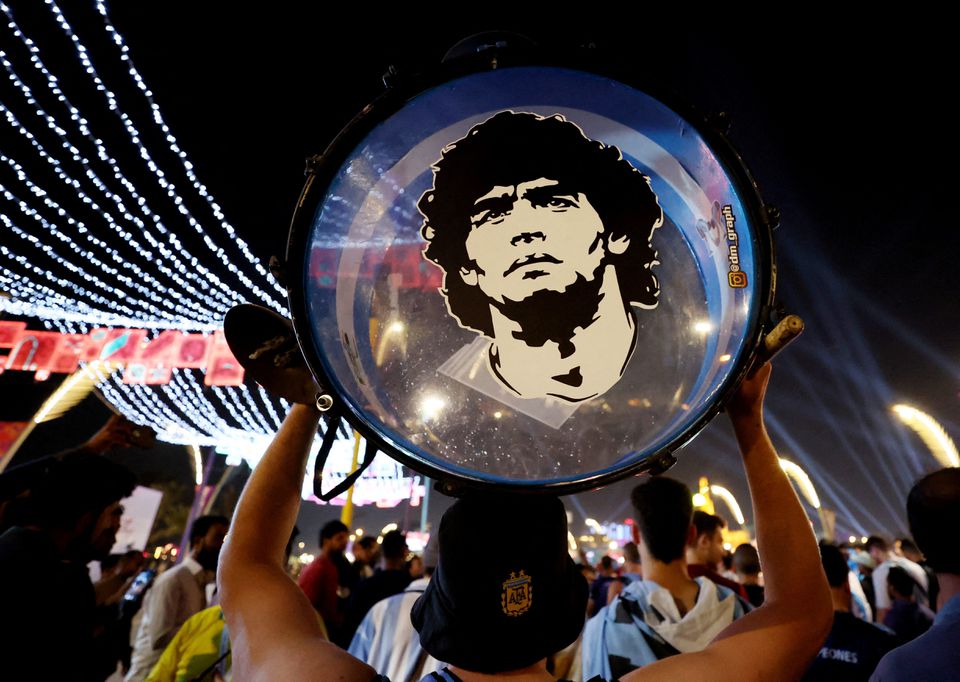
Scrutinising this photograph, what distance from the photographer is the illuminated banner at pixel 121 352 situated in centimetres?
1717

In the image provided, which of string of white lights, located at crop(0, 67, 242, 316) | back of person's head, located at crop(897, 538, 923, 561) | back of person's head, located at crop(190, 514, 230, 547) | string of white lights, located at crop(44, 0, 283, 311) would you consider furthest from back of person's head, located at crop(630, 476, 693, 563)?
string of white lights, located at crop(0, 67, 242, 316)

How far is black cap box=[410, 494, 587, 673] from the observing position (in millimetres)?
1107

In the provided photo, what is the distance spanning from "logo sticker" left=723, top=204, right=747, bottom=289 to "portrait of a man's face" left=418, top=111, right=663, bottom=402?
127 millimetres

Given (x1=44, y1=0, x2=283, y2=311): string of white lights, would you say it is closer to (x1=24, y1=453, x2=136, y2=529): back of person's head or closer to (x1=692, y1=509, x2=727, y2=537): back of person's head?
(x1=24, y1=453, x2=136, y2=529): back of person's head

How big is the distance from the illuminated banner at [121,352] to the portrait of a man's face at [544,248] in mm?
17728

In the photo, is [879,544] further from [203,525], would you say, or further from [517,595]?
[517,595]

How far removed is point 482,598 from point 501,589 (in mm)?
44

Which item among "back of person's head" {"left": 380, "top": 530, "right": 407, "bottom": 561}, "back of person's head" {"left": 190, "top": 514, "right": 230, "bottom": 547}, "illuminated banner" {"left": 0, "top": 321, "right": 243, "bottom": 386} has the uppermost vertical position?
"illuminated banner" {"left": 0, "top": 321, "right": 243, "bottom": 386}

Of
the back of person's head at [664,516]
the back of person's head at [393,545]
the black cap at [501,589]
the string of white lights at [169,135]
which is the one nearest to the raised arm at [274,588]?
the black cap at [501,589]

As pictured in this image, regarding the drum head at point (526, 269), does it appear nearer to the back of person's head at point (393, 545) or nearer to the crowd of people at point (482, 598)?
the crowd of people at point (482, 598)

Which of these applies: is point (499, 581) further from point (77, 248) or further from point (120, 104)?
point (77, 248)

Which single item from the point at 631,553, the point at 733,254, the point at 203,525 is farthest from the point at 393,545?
the point at 733,254

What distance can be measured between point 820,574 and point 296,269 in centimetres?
128

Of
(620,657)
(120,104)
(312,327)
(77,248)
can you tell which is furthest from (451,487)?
(77,248)
